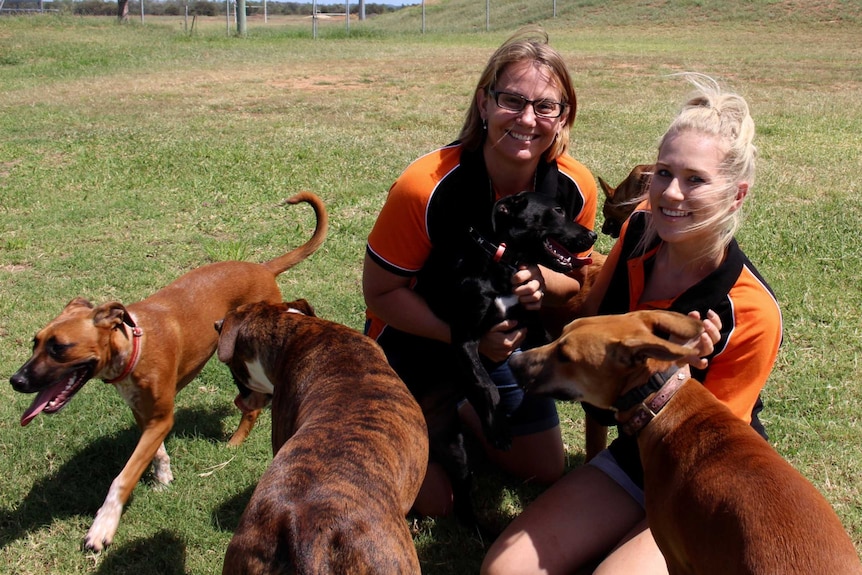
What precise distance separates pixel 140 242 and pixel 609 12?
38519mm

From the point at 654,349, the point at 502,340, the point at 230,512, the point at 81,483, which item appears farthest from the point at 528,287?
the point at 81,483

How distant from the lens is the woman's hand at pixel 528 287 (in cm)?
395

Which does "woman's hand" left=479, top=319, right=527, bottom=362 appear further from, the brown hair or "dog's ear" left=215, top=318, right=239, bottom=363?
"dog's ear" left=215, top=318, right=239, bottom=363

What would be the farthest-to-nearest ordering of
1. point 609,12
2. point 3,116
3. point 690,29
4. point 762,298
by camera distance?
point 609,12 → point 690,29 → point 3,116 → point 762,298

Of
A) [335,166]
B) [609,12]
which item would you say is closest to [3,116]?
[335,166]

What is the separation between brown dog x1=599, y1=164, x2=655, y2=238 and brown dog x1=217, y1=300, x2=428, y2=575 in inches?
114

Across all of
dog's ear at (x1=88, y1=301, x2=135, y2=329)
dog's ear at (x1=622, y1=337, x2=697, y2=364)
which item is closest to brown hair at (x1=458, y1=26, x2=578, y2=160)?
dog's ear at (x1=622, y1=337, x2=697, y2=364)

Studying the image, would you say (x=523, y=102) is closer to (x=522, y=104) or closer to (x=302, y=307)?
(x=522, y=104)

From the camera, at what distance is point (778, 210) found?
7965 mm

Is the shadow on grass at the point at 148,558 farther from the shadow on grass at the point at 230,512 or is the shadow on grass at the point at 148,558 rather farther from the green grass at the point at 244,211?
the shadow on grass at the point at 230,512

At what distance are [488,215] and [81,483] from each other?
2.49 meters

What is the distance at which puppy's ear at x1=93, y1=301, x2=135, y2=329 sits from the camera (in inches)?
158

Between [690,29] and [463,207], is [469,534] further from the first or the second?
[690,29]

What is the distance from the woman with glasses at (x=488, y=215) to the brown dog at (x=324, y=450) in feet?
1.69
